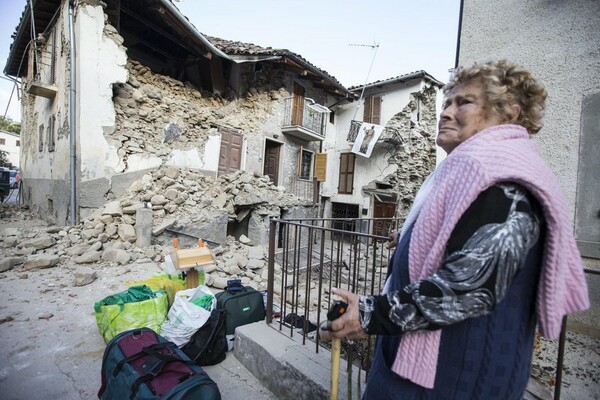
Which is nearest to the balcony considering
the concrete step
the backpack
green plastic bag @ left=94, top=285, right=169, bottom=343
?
green plastic bag @ left=94, top=285, right=169, bottom=343

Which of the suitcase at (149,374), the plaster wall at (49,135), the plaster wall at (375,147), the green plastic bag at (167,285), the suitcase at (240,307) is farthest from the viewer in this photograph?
the plaster wall at (375,147)

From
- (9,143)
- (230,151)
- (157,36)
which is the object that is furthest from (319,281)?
(9,143)

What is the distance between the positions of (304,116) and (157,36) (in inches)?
274

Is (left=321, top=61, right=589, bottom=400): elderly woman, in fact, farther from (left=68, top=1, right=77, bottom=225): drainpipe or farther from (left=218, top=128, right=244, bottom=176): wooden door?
(left=218, top=128, right=244, bottom=176): wooden door

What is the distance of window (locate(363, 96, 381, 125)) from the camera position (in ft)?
52.0

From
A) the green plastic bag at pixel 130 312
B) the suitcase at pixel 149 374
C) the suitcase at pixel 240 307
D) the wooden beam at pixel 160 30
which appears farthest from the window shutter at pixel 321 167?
the suitcase at pixel 149 374

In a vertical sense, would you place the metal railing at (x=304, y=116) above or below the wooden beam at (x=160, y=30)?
below

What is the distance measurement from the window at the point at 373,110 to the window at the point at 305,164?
373 centimetres

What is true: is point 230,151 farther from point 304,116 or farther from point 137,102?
point 304,116

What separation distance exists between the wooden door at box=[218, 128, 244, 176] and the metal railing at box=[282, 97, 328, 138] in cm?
308

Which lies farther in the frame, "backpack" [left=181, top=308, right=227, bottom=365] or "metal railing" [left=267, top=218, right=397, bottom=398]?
"backpack" [left=181, top=308, right=227, bottom=365]

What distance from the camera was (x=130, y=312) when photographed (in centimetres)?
277

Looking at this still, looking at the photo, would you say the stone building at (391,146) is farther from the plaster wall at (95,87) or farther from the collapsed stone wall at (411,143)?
the plaster wall at (95,87)

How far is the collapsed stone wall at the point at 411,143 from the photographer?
14859mm
